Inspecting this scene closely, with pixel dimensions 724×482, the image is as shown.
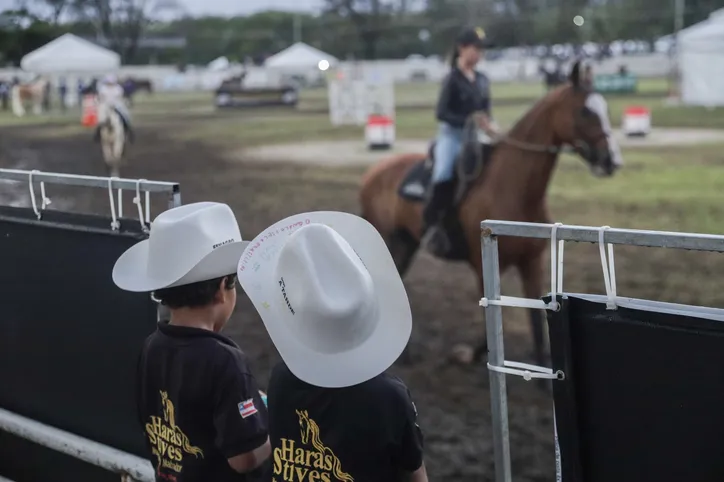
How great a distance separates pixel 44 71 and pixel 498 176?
10166mm

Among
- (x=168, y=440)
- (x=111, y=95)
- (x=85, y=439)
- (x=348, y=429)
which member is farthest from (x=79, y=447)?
(x=111, y=95)

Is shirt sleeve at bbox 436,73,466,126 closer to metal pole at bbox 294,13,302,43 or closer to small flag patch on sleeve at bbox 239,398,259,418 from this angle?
small flag patch on sleeve at bbox 239,398,259,418

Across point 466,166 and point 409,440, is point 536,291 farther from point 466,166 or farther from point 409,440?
point 409,440

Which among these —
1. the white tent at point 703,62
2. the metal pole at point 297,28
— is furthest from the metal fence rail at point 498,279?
the metal pole at point 297,28

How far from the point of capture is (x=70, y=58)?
48.9 feet

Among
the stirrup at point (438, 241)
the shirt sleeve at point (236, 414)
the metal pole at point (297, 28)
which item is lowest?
the stirrup at point (438, 241)

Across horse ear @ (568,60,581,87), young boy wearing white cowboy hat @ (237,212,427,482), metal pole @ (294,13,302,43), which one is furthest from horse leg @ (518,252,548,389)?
metal pole @ (294,13,302,43)

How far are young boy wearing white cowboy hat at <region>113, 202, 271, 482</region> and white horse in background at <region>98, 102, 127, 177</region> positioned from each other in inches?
497

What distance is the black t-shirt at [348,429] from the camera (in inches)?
67.5

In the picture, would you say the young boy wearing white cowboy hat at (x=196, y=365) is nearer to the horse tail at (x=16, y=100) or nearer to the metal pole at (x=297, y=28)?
the horse tail at (x=16, y=100)

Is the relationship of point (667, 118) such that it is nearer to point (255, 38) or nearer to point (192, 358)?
point (255, 38)

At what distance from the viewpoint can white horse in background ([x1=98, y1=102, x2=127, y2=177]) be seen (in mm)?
14273

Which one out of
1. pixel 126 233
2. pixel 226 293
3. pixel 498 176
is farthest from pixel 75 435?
pixel 498 176

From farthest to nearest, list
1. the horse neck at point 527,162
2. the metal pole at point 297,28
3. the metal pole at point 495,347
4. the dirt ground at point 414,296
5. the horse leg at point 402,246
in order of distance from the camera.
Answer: the metal pole at point 297,28
the horse leg at point 402,246
the horse neck at point 527,162
the dirt ground at point 414,296
the metal pole at point 495,347
